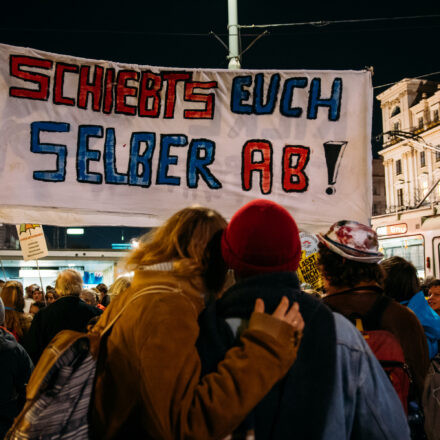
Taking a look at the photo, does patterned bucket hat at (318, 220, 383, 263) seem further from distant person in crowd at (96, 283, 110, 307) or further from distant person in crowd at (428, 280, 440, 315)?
distant person in crowd at (96, 283, 110, 307)

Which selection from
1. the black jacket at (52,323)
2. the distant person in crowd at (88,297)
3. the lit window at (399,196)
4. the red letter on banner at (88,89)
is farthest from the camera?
the lit window at (399,196)

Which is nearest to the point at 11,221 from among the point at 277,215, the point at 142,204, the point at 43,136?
the point at 43,136

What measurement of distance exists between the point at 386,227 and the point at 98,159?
11750mm

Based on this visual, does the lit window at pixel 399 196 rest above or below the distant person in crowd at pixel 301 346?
above

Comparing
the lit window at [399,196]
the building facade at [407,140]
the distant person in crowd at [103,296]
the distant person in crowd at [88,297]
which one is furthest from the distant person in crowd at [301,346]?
the lit window at [399,196]

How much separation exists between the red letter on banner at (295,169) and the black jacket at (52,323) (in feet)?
8.58

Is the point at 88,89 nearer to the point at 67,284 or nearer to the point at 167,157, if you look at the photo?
the point at 167,157

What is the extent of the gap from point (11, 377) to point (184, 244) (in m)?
2.64

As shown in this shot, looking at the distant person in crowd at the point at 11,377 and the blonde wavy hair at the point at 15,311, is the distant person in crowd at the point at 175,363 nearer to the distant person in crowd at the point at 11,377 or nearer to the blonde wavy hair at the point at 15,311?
the distant person in crowd at the point at 11,377

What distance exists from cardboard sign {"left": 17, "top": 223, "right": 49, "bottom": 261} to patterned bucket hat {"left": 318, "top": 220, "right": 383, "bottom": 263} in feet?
20.2

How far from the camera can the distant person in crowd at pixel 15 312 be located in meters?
5.27

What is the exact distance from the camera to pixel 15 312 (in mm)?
5355

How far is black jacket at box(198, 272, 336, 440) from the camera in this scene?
142cm

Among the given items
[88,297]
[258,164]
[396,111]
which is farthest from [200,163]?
[396,111]
